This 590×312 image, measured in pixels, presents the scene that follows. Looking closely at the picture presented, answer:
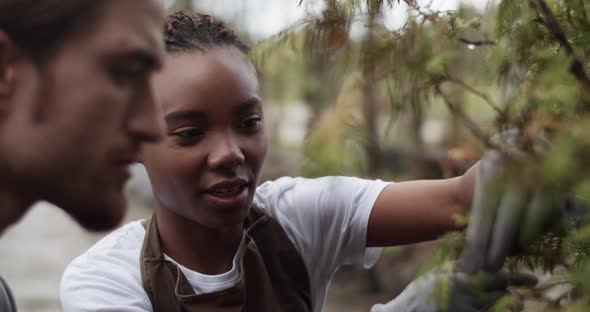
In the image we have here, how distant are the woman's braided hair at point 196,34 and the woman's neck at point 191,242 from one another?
33 centimetres

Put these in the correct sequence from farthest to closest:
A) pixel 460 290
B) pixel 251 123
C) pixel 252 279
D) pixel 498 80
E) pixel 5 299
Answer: pixel 252 279 < pixel 251 123 < pixel 5 299 < pixel 498 80 < pixel 460 290

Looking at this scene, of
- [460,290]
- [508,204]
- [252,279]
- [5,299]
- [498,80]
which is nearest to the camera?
[508,204]

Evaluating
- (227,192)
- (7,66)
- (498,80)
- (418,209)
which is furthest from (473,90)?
(7,66)

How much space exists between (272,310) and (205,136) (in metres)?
0.40

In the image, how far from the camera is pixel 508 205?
31.6 inches

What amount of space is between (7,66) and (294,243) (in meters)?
0.74

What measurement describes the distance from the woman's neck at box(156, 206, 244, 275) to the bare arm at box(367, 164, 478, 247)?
32 cm

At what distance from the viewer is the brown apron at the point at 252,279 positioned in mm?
1261

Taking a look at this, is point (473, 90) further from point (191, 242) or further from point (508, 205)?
point (191, 242)

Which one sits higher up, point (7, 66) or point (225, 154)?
point (7, 66)

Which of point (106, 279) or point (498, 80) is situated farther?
point (106, 279)

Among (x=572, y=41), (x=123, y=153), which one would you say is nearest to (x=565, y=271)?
(x=572, y=41)

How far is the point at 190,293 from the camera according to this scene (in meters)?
1.28

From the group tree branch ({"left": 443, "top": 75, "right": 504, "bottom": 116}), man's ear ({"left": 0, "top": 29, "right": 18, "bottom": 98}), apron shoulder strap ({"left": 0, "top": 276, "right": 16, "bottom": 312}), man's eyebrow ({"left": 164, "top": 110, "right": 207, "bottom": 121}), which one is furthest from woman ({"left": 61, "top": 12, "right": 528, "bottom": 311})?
man's ear ({"left": 0, "top": 29, "right": 18, "bottom": 98})
